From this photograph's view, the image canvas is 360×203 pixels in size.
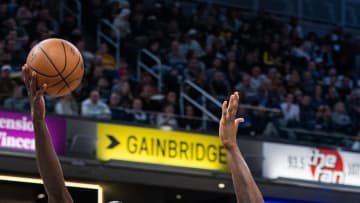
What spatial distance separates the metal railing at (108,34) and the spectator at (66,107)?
3868 millimetres

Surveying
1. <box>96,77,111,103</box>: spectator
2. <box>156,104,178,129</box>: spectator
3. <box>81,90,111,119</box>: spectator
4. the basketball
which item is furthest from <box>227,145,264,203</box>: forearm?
<box>96,77,111,103</box>: spectator

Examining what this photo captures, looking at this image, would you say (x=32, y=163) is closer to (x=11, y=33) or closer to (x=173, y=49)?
(x=11, y=33)

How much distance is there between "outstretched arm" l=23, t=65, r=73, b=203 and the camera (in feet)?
14.8

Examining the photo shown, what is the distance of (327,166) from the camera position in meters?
17.2

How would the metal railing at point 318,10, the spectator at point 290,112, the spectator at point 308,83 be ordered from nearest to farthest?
the spectator at point 290,112 < the spectator at point 308,83 < the metal railing at point 318,10

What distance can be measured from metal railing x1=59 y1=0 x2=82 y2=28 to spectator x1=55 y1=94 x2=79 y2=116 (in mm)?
4421

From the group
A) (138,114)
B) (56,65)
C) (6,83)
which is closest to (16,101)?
(6,83)

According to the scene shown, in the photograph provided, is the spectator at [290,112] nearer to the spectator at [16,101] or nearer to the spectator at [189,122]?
the spectator at [189,122]

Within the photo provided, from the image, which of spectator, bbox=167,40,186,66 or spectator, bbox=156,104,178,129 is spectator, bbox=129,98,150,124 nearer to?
spectator, bbox=156,104,178,129

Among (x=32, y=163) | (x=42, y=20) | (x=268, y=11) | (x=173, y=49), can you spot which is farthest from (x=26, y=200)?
(x=268, y=11)

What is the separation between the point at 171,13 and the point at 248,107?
15.8 feet

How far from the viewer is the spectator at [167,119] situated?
51.0 feet

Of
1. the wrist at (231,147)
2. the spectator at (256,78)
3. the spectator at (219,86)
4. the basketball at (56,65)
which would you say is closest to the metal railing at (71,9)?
the spectator at (219,86)

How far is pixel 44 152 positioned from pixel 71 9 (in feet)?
49.8
